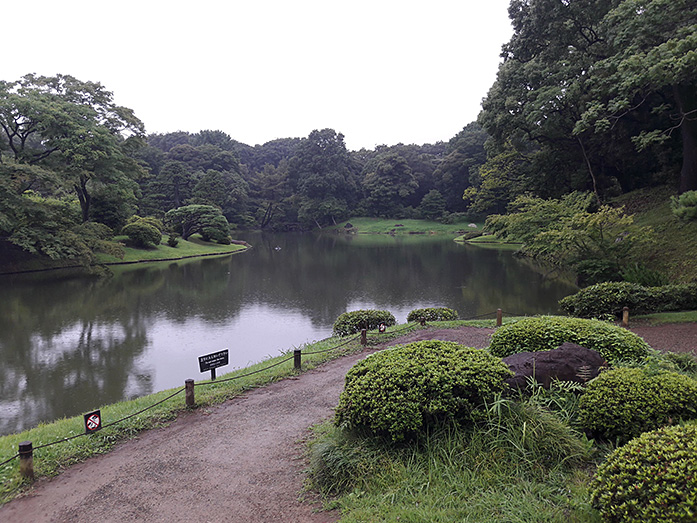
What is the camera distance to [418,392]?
3898mm

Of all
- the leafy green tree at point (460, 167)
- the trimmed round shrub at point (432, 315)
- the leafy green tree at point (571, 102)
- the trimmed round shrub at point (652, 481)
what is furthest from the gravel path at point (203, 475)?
the leafy green tree at point (460, 167)

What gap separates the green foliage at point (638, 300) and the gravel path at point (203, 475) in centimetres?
771

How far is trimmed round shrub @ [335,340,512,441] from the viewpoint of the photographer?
381 centimetres

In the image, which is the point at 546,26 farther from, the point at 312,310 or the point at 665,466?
the point at 665,466

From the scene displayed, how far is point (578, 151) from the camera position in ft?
71.2

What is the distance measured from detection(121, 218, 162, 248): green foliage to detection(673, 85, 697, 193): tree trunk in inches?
1195

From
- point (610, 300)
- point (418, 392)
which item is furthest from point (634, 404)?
point (610, 300)

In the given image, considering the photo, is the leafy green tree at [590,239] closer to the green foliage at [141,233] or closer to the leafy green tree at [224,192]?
the green foliage at [141,233]

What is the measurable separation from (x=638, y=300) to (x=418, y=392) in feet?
30.1

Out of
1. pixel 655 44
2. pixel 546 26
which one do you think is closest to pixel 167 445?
pixel 655 44

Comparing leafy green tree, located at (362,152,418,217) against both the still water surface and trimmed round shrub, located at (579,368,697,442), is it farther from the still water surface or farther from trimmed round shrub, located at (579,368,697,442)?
trimmed round shrub, located at (579,368,697,442)

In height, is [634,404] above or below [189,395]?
above

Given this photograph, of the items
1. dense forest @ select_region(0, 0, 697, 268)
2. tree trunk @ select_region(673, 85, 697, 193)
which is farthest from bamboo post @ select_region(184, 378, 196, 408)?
tree trunk @ select_region(673, 85, 697, 193)

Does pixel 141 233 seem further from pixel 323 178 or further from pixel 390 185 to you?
pixel 390 185
